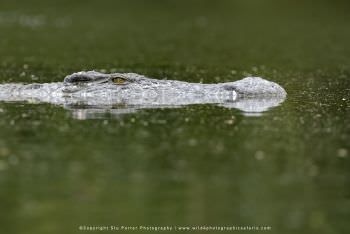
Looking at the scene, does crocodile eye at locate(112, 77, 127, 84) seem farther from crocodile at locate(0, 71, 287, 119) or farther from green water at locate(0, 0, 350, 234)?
green water at locate(0, 0, 350, 234)

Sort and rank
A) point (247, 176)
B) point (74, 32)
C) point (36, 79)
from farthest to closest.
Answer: point (74, 32), point (36, 79), point (247, 176)

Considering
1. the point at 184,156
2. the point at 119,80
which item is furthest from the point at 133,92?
the point at 184,156

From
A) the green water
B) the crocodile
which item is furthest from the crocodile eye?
the green water

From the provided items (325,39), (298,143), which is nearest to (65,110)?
(298,143)

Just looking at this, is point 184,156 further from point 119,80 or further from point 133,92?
point 119,80

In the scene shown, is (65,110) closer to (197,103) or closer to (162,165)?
(197,103)

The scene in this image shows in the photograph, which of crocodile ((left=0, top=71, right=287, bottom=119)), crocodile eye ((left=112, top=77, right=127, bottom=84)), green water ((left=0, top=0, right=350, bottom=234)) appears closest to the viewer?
green water ((left=0, top=0, right=350, bottom=234))

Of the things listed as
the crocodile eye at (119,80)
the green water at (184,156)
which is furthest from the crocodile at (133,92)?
the green water at (184,156)
